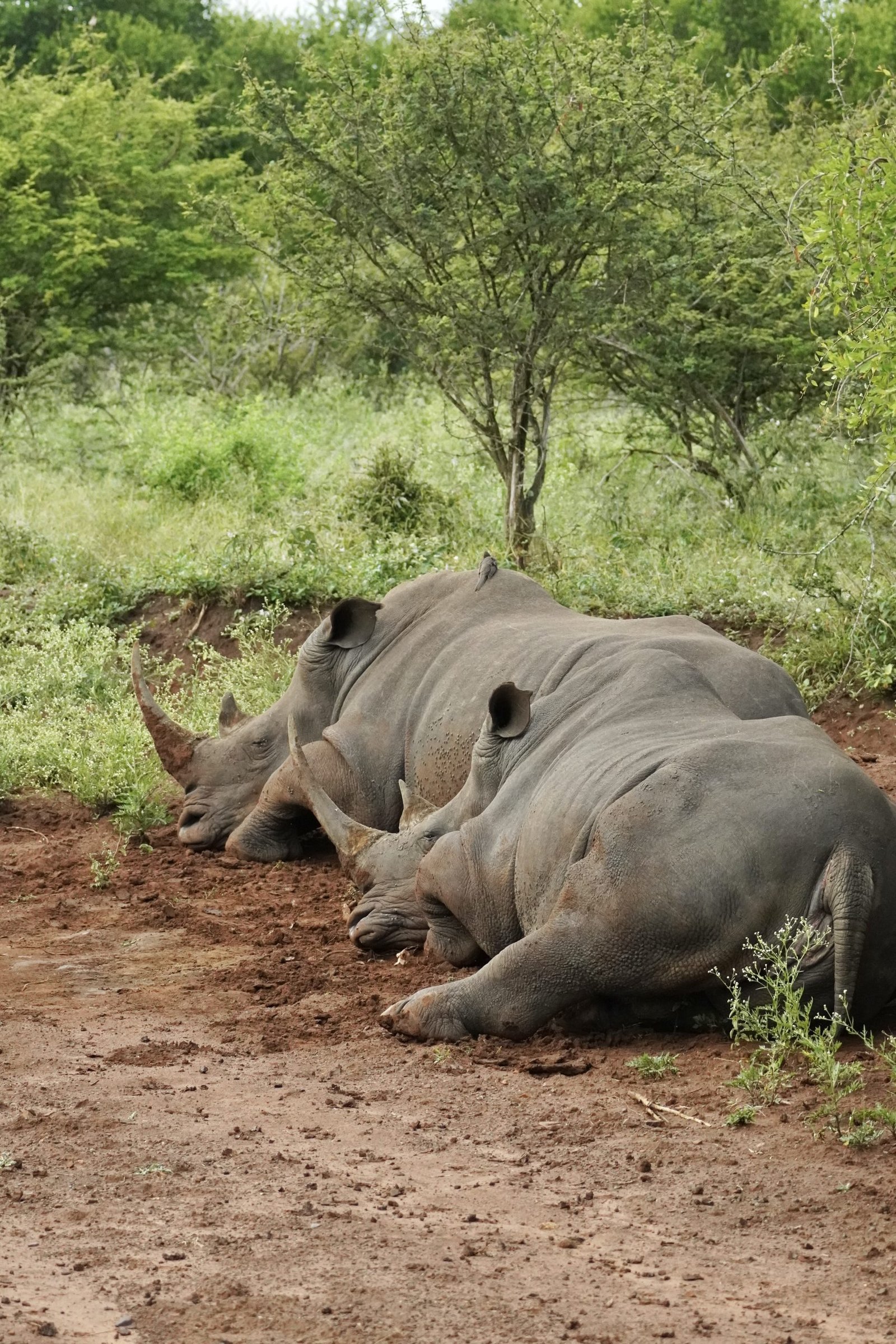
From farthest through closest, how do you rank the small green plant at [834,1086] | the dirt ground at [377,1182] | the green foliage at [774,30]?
the green foliage at [774,30] < the small green plant at [834,1086] < the dirt ground at [377,1182]

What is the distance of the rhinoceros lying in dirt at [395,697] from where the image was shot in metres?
6.15

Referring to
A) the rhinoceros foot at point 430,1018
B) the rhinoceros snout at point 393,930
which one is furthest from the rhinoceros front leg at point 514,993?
the rhinoceros snout at point 393,930

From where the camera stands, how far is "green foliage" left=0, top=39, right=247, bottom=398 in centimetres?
1878

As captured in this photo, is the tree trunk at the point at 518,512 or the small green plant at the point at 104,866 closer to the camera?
the small green plant at the point at 104,866

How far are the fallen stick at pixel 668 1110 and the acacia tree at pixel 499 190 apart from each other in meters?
7.30

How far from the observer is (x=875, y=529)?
35.1 ft

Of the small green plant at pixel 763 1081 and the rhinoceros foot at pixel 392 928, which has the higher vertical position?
the small green plant at pixel 763 1081

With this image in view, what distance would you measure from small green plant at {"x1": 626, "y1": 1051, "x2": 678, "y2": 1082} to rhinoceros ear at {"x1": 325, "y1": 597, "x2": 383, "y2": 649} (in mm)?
3239

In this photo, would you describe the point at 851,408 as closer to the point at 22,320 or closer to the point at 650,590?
the point at 650,590

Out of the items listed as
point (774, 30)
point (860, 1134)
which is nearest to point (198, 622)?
point (860, 1134)

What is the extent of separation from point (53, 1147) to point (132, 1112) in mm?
302

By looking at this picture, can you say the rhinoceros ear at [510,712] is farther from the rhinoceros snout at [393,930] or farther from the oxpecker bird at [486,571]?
the oxpecker bird at [486,571]

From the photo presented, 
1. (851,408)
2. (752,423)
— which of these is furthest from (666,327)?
(851,408)

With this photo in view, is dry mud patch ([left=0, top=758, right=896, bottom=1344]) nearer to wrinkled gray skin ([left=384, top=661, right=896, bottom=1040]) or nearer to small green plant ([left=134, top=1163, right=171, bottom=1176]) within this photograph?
small green plant ([left=134, top=1163, right=171, bottom=1176])
